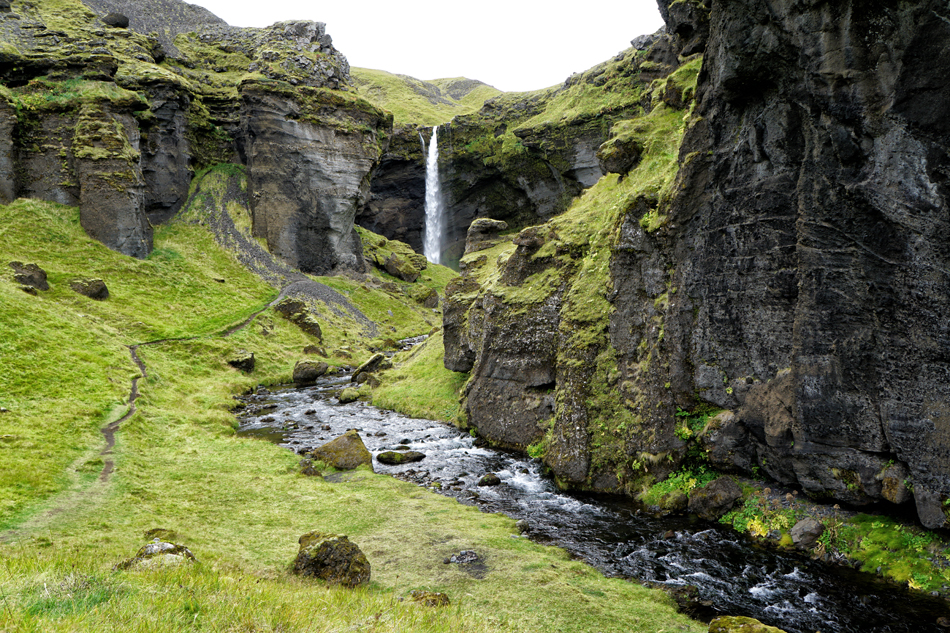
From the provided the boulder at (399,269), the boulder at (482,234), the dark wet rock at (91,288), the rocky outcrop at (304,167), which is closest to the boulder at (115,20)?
the rocky outcrop at (304,167)

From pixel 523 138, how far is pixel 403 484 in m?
90.2

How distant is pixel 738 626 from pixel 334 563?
1040 cm

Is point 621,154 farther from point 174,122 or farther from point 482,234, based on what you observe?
point 174,122

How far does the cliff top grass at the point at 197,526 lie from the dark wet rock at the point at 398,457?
2.43m

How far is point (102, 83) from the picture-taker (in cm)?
7744

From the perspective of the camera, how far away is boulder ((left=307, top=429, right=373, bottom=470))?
27702 mm

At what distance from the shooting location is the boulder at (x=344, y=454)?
27.7 metres

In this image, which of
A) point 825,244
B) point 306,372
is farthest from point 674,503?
point 306,372

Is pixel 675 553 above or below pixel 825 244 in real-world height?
below

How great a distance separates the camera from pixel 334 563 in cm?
1441

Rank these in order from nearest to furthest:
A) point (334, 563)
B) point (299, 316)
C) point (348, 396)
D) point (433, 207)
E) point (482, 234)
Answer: point (334, 563) < point (348, 396) < point (482, 234) < point (299, 316) < point (433, 207)

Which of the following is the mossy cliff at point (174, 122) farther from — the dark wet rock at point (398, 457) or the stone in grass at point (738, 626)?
the stone in grass at point (738, 626)

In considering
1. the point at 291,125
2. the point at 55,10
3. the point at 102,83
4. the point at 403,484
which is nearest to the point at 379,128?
the point at 291,125

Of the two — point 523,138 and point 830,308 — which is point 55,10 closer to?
Answer: point 523,138
